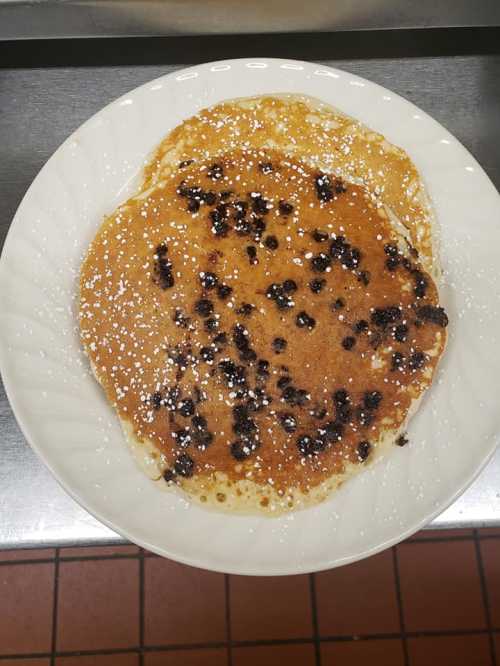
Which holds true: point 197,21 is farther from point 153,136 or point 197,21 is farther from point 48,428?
point 48,428

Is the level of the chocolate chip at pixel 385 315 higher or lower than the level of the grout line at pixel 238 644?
higher

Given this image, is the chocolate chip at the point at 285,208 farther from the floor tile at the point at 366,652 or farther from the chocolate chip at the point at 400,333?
the floor tile at the point at 366,652

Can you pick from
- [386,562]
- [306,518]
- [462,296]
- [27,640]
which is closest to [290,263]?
[462,296]

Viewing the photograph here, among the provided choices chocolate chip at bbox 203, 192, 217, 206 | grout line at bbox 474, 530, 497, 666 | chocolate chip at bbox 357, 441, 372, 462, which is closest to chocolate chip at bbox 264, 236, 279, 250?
chocolate chip at bbox 203, 192, 217, 206

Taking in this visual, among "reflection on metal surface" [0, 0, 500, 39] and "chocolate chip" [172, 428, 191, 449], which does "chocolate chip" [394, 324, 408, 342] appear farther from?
"reflection on metal surface" [0, 0, 500, 39]

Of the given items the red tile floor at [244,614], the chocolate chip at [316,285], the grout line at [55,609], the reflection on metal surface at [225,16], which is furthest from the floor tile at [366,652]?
the reflection on metal surface at [225,16]
